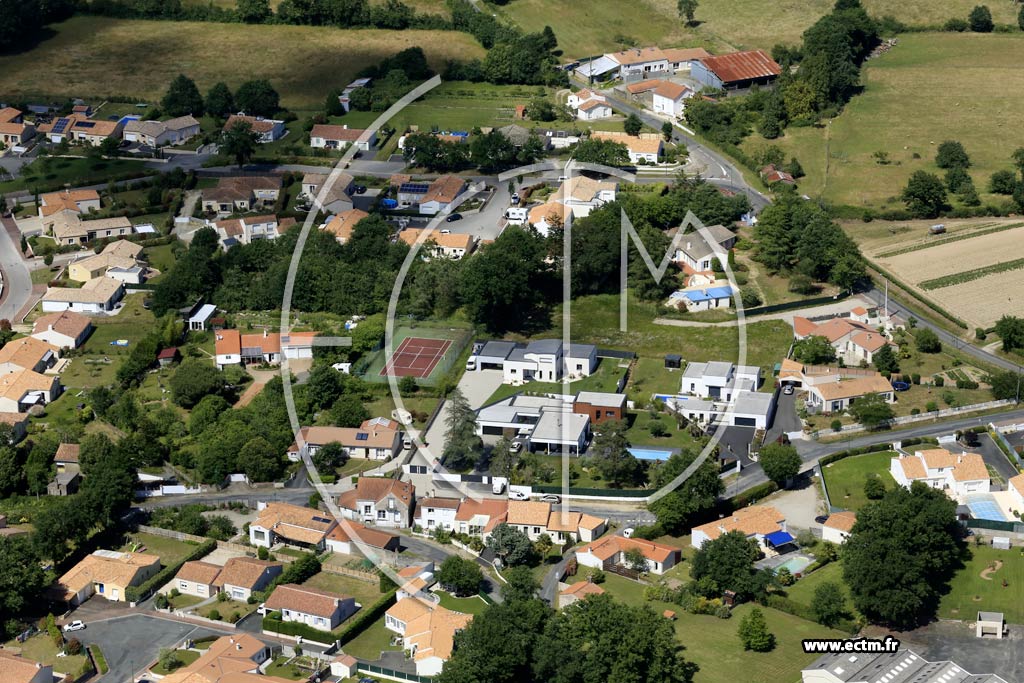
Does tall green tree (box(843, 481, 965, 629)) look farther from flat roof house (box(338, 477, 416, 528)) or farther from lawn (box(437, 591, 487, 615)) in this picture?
flat roof house (box(338, 477, 416, 528))

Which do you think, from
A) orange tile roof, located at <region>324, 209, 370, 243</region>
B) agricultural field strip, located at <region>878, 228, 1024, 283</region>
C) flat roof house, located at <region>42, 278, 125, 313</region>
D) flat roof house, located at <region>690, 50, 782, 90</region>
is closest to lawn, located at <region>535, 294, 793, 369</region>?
agricultural field strip, located at <region>878, 228, 1024, 283</region>

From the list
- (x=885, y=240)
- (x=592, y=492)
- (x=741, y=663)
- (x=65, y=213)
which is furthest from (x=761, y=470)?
(x=65, y=213)

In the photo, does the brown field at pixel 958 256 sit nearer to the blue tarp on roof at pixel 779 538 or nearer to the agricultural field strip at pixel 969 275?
the agricultural field strip at pixel 969 275

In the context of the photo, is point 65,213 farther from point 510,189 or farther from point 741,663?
point 741,663

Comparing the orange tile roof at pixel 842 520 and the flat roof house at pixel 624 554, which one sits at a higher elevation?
the orange tile roof at pixel 842 520

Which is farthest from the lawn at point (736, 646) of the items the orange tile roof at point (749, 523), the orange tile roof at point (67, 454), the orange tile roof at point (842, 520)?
the orange tile roof at point (67, 454)

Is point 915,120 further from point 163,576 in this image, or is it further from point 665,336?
point 163,576
